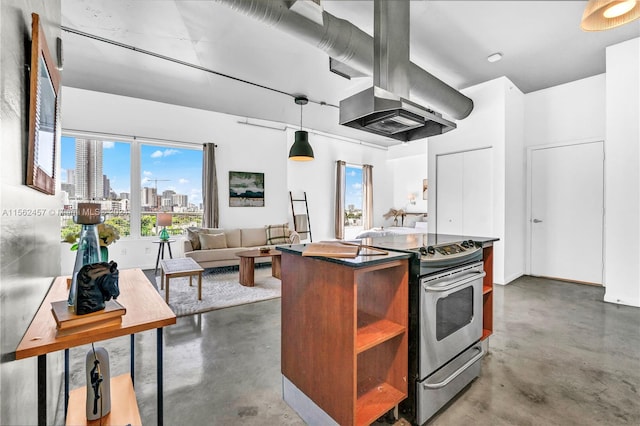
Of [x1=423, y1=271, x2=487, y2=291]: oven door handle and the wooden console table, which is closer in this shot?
the wooden console table

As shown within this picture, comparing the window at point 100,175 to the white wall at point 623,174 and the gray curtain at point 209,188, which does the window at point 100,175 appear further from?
the white wall at point 623,174

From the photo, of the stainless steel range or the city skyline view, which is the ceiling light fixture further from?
the city skyline view

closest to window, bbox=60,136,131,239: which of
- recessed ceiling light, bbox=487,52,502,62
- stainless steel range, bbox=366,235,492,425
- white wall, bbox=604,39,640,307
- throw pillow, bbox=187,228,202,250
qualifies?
throw pillow, bbox=187,228,202,250

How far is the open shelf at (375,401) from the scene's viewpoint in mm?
1450

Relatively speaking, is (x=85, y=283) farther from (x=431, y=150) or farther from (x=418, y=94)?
(x=431, y=150)

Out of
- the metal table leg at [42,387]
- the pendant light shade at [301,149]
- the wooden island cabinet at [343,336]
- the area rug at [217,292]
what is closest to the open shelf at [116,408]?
the metal table leg at [42,387]

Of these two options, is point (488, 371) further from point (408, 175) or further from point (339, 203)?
point (408, 175)

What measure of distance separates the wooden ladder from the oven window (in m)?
5.36

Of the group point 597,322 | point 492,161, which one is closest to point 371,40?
point 492,161

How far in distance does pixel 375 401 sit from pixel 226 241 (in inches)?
184

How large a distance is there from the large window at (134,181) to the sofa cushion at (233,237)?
793mm

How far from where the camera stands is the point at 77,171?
16.6 feet

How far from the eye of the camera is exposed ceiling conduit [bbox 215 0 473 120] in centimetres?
221

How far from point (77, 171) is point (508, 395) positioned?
656cm
